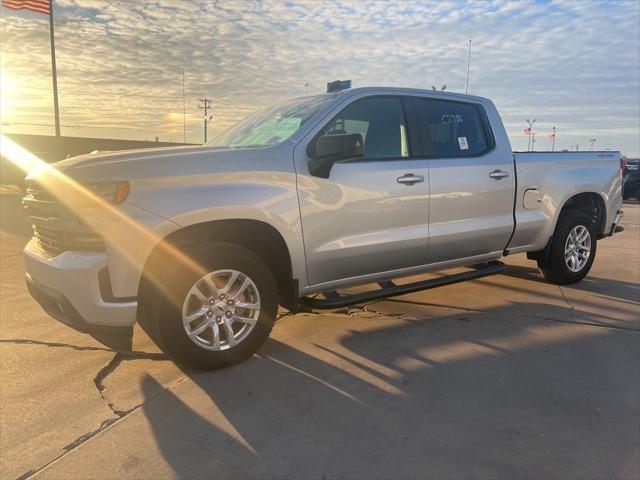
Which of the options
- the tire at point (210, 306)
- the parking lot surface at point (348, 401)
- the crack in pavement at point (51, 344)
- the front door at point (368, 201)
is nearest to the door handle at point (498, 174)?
the front door at point (368, 201)

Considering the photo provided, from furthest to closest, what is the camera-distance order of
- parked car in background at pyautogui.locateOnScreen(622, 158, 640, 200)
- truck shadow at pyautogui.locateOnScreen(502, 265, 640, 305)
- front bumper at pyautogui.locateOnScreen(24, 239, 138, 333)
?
parked car in background at pyautogui.locateOnScreen(622, 158, 640, 200)
truck shadow at pyautogui.locateOnScreen(502, 265, 640, 305)
front bumper at pyautogui.locateOnScreen(24, 239, 138, 333)

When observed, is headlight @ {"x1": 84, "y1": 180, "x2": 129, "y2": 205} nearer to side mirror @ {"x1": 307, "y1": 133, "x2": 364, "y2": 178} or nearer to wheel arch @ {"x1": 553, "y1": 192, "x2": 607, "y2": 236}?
side mirror @ {"x1": 307, "y1": 133, "x2": 364, "y2": 178}

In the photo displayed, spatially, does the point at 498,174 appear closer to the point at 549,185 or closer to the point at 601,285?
the point at 549,185

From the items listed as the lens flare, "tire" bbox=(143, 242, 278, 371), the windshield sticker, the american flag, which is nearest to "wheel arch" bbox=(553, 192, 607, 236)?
the windshield sticker

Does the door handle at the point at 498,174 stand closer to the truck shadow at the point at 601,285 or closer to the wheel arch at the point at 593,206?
the wheel arch at the point at 593,206

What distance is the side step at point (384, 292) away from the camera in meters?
3.82

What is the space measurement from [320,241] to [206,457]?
175 cm

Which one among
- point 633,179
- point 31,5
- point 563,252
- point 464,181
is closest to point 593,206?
point 563,252

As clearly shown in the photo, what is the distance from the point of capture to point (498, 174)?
4.82m

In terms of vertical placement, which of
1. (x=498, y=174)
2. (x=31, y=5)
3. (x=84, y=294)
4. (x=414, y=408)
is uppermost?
(x=31, y=5)

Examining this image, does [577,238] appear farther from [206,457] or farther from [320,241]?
[206,457]

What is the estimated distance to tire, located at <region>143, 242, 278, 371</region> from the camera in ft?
10.5

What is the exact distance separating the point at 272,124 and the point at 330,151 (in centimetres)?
87

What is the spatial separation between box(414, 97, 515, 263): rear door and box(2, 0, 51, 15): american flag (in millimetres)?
20352
